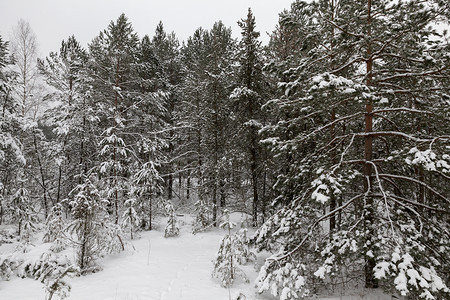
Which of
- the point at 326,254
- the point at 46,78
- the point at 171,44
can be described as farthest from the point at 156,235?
the point at 171,44

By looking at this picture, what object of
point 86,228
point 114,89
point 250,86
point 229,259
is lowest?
point 229,259

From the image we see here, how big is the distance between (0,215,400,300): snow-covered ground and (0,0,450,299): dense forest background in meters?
0.74

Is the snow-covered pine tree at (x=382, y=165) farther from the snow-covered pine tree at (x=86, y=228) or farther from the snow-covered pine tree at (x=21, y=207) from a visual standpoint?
the snow-covered pine tree at (x=21, y=207)

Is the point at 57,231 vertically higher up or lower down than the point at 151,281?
higher up

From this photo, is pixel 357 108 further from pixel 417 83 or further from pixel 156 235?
pixel 156 235

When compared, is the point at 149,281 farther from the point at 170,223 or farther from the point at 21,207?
the point at 21,207

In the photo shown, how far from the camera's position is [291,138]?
11.0 meters

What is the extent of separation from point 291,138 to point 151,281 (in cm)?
771

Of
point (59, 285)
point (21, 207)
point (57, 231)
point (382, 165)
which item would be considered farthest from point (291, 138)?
point (21, 207)

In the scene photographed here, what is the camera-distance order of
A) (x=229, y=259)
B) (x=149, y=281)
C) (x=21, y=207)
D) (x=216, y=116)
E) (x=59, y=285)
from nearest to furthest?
(x=59, y=285) < (x=149, y=281) < (x=229, y=259) < (x=21, y=207) < (x=216, y=116)

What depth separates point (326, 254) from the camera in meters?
5.81

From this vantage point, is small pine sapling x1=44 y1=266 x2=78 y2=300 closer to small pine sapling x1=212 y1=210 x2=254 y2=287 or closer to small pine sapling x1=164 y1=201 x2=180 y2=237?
small pine sapling x1=212 y1=210 x2=254 y2=287

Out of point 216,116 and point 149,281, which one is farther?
point 216,116

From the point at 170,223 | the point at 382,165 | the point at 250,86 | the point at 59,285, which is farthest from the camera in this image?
the point at 170,223
